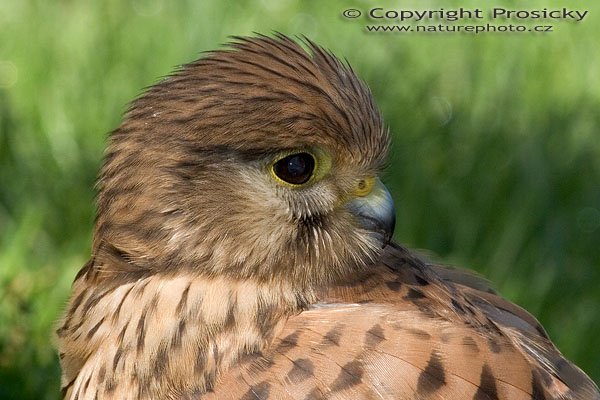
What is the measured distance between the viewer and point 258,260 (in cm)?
368

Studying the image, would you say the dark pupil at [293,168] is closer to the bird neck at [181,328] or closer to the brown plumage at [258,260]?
the brown plumage at [258,260]

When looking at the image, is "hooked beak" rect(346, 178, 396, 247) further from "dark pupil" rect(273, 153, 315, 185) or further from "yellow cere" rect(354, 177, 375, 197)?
"dark pupil" rect(273, 153, 315, 185)

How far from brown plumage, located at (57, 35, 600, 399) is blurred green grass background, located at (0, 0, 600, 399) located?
1.25 meters

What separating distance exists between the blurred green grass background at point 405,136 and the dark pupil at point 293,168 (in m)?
1.63

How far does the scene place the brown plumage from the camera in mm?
3488

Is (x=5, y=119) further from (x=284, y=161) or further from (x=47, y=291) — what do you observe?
(x=284, y=161)

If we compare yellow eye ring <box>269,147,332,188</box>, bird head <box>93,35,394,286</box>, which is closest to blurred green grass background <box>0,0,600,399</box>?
bird head <box>93,35,394,286</box>

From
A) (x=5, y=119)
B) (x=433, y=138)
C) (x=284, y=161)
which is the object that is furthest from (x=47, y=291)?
(x=433, y=138)

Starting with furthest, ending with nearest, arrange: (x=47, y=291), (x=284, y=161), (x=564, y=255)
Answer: (x=564, y=255), (x=47, y=291), (x=284, y=161)

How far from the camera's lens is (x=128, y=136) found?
3803 millimetres

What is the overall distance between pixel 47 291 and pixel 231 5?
291cm

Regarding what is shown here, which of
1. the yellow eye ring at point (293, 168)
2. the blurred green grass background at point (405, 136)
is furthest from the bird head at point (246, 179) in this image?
the blurred green grass background at point (405, 136)

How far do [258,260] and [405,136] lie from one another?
9.52ft

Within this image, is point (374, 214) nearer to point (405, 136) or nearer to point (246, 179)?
point (246, 179)
